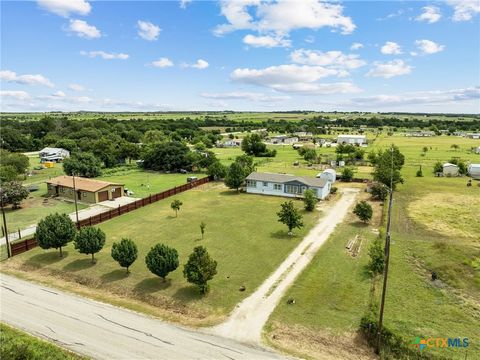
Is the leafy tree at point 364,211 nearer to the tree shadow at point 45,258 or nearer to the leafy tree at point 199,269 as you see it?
the leafy tree at point 199,269

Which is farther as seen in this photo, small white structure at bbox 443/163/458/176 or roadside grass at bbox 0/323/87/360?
small white structure at bbox 443/163/458/176

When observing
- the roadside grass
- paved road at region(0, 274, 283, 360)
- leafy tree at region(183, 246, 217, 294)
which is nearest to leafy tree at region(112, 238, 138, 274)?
paved road at region(0, 274, 283, 360)

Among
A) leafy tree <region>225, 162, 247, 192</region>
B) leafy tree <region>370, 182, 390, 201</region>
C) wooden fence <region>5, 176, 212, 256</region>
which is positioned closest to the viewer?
wooden fence <region>5, 176, 212, 256</region>

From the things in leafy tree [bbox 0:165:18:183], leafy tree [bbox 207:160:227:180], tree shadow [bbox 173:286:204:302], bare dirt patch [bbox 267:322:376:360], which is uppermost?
leafy tree [bbox 0:165:18:183]

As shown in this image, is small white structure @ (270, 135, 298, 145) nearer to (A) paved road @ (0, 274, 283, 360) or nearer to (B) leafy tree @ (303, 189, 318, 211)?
(B) leafy tree @ (303, 189, 318, 211)

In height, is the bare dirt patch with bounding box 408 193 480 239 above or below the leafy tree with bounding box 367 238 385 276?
below

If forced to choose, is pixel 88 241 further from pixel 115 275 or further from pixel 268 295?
pixel 268 295

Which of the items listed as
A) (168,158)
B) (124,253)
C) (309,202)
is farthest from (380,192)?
(168,158)
